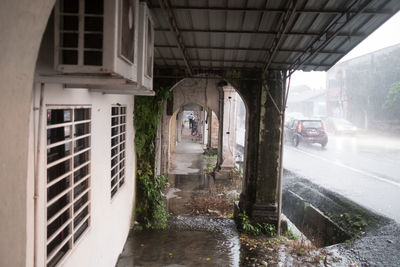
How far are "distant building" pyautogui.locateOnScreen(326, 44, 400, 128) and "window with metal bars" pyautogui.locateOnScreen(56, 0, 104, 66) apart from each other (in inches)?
1037

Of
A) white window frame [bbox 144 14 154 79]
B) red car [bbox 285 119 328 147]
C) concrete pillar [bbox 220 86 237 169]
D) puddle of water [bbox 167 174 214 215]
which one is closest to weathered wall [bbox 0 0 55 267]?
white window frame [bbox 144 14 154 79]

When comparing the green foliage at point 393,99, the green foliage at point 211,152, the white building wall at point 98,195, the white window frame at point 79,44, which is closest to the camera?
the white window frame at point 79,44

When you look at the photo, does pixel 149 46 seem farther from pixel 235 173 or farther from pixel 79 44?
pixel 235 173

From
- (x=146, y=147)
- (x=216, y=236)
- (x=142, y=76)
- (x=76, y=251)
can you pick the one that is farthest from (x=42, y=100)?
(x=216, y=236)

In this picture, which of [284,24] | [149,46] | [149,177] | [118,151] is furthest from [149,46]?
[149,177]

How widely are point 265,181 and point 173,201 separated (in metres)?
3.54

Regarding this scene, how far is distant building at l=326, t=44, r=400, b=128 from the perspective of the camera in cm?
2470

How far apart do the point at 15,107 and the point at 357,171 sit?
12529 millimetres

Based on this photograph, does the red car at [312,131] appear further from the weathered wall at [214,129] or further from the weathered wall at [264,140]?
the weathered wall at [264,140]

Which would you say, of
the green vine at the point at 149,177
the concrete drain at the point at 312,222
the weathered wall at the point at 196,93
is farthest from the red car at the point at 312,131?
the green vine at the point at 149,177

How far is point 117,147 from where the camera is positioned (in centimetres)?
544

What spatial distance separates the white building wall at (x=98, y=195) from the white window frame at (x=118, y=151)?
0.37 feet

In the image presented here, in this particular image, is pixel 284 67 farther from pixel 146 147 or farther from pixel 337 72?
pixel 337 72

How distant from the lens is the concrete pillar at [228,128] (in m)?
13.2
